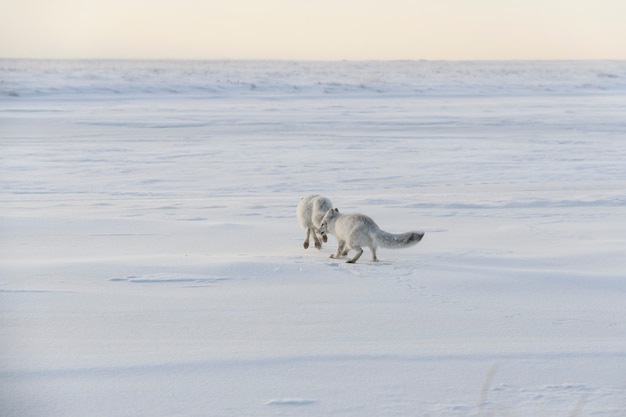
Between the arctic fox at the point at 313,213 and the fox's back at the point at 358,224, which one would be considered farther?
the arctic fox at the point at 313,213

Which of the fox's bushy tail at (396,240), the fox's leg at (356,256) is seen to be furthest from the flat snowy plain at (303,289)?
the fox's bushy tail at (396,240)

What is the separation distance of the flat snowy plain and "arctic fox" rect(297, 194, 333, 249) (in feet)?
0.68

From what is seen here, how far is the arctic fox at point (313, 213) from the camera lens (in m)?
7.89

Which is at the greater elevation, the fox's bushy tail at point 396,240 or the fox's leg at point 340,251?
the fox's leg at point 340,251

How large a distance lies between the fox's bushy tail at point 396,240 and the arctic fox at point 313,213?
26.1 inches

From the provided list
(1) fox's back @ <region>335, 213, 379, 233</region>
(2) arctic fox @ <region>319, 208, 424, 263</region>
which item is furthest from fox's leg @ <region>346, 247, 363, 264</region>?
(1) fox's back @ <region>335, 213, 379, 233</region>

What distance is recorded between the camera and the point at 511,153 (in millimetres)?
17859

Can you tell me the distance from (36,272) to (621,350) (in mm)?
4060

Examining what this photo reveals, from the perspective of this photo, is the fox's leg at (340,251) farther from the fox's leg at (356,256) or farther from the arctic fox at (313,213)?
the fox's leg at (356,256)

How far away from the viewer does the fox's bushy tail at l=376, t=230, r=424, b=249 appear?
22.8 feet

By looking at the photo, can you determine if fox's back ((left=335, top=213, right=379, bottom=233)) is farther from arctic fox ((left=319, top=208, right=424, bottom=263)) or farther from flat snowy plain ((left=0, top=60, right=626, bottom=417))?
flat snowy plain ((left=0, top=60, right=626, bottom=417))

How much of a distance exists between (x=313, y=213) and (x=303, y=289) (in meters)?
1.71

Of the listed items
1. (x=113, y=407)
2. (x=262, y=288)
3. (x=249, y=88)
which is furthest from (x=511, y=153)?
(x=249, y=88)

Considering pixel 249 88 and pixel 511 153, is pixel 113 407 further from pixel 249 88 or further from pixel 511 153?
pixel 249 88
